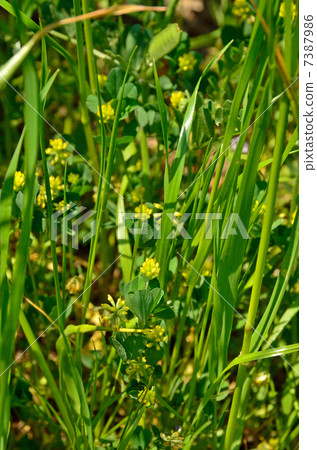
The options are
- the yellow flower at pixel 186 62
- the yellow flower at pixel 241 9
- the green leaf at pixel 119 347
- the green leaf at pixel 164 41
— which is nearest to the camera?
the green leaf at pixel 119 347

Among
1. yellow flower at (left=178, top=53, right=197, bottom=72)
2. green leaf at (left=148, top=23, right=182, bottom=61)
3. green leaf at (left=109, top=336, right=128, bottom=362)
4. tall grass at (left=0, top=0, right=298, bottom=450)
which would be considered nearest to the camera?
tall grass at (left=0, top=0, right=298, bottom=450)

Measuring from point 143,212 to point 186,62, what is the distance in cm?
36

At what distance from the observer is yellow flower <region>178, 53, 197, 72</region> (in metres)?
1.08

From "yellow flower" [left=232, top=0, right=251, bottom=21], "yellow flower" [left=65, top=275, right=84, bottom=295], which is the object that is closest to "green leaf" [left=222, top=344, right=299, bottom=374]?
"yellow flower" [left=65, top=275, right=84, bottom=295]

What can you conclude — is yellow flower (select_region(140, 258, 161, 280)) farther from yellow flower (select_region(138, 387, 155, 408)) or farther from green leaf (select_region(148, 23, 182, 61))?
green leaf (select_region(148, 23, 182, 61))

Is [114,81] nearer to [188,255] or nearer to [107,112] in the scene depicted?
[107,112]

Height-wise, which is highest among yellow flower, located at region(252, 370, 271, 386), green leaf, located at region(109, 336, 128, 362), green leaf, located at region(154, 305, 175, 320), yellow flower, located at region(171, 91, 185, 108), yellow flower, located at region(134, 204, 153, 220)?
yellow flower, located at region(171, 91, 185, 108)

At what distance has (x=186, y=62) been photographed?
108 cm

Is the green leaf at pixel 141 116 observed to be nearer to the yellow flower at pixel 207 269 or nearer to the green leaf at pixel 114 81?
the green leaf at pixel 114 81

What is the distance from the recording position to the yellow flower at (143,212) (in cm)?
88

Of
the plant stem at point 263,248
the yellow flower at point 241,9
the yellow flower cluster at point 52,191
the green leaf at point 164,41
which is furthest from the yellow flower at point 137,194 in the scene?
the yellow flower at point 241,9

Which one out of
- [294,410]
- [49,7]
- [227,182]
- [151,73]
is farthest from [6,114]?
[294,410]

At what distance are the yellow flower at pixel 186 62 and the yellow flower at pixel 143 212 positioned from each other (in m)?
0.34

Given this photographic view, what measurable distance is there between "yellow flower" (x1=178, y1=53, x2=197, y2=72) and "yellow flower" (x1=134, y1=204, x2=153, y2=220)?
34 centimetres
